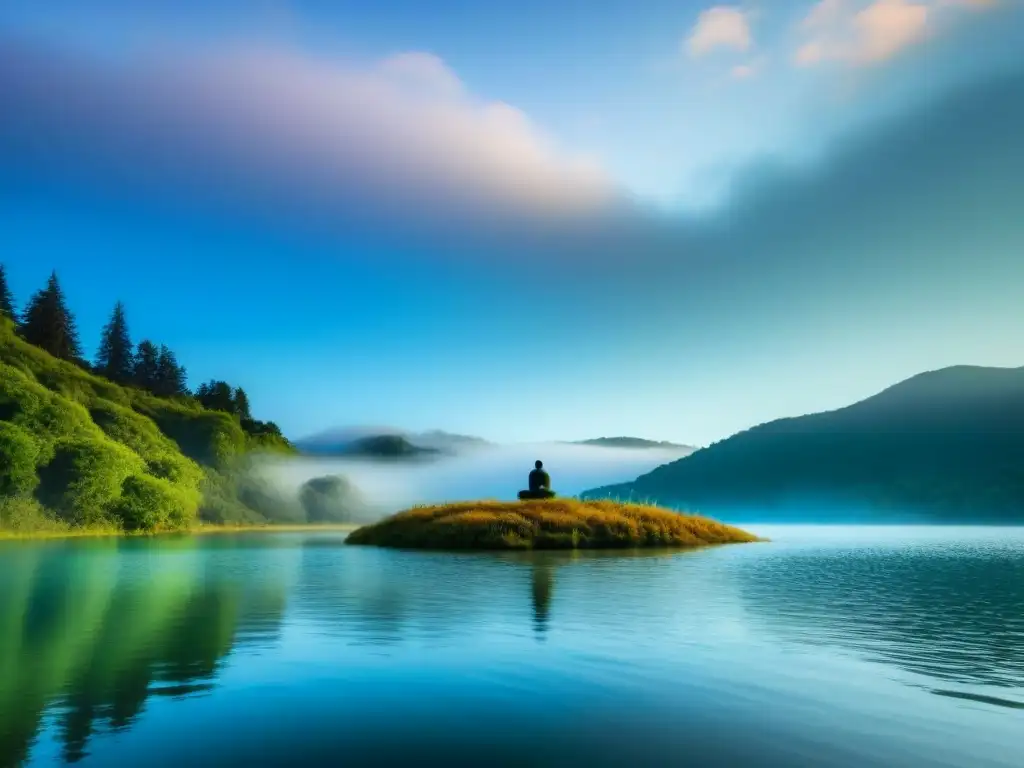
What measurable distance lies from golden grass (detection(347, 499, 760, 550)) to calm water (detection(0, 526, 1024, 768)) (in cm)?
3026

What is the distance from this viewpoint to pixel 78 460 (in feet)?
370

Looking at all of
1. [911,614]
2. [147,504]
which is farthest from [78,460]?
[911,614]

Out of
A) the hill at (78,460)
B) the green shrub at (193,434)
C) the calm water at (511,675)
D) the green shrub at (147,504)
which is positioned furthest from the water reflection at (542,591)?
the green shrub at (193,434)

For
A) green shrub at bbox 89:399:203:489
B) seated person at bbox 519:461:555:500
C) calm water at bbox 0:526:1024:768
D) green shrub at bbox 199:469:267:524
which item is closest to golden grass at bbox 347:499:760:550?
seated person at bbox 519:461:555:500

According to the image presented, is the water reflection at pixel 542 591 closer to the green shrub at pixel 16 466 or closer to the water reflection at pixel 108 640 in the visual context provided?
the water reflection at pixel 108 640

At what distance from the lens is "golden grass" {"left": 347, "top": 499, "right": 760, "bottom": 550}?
62.0m

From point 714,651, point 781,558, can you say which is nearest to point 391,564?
point 781,558

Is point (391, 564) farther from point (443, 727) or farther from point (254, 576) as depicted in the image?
point (443, 727)

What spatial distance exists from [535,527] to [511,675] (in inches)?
1890

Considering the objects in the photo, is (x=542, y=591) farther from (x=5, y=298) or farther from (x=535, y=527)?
(x=5, y=298)

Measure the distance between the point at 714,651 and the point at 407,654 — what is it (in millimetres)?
6743

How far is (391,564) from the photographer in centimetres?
4466

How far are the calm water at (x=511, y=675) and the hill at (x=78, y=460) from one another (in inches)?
3419

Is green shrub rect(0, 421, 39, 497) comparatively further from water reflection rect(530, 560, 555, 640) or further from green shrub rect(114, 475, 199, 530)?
water reflection rect(530, 560, 555, 640)
